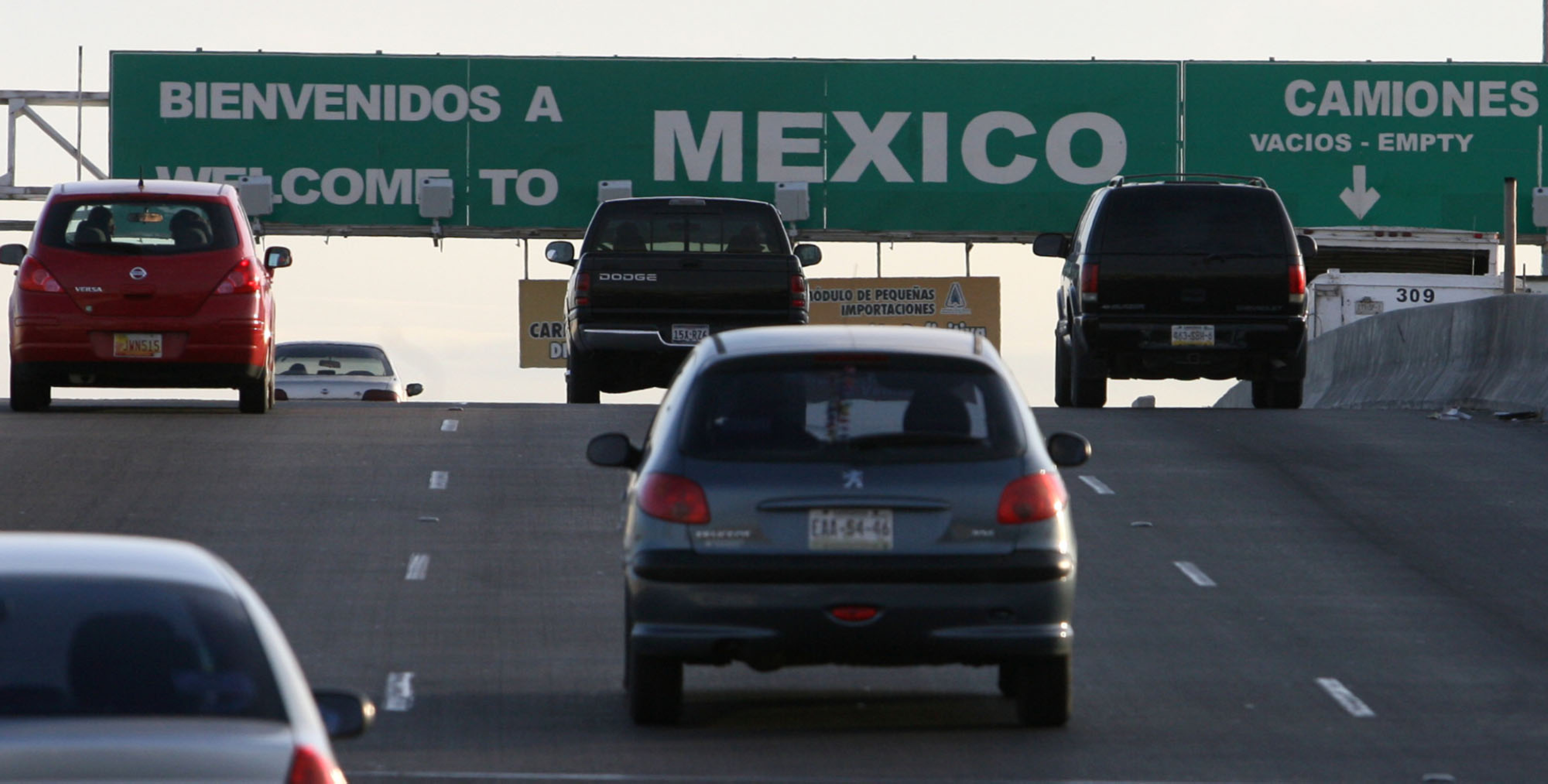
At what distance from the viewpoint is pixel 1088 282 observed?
73.2 ft

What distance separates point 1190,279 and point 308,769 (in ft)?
57.4

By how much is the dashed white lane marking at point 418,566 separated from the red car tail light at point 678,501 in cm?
428

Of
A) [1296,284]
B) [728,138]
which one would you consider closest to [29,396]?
[1296,284]

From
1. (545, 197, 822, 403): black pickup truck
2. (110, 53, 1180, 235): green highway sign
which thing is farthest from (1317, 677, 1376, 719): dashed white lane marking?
(110, 53, 1180, 235): green highway sign

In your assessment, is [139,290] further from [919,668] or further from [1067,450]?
[1067,450]

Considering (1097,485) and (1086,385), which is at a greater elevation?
(1086,385)

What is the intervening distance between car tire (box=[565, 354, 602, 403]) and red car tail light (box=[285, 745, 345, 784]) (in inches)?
725

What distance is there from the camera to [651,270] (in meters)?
22.9

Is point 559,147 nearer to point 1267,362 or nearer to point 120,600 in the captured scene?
point 1267,362

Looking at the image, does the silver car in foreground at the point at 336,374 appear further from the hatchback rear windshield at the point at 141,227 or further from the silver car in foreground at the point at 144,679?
the silver car in foreground at the point at 144,679

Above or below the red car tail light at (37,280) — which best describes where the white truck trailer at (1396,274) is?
above

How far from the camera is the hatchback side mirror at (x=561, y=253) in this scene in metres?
24.3

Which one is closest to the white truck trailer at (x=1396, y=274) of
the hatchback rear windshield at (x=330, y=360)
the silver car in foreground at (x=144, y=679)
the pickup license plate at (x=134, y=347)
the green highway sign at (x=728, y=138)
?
the green highway sign at (x=728, y=138)

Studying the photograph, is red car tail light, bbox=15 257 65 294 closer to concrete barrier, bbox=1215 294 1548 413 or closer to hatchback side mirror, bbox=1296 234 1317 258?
hatchback side mirror, bbox=1296 234 1317 258
